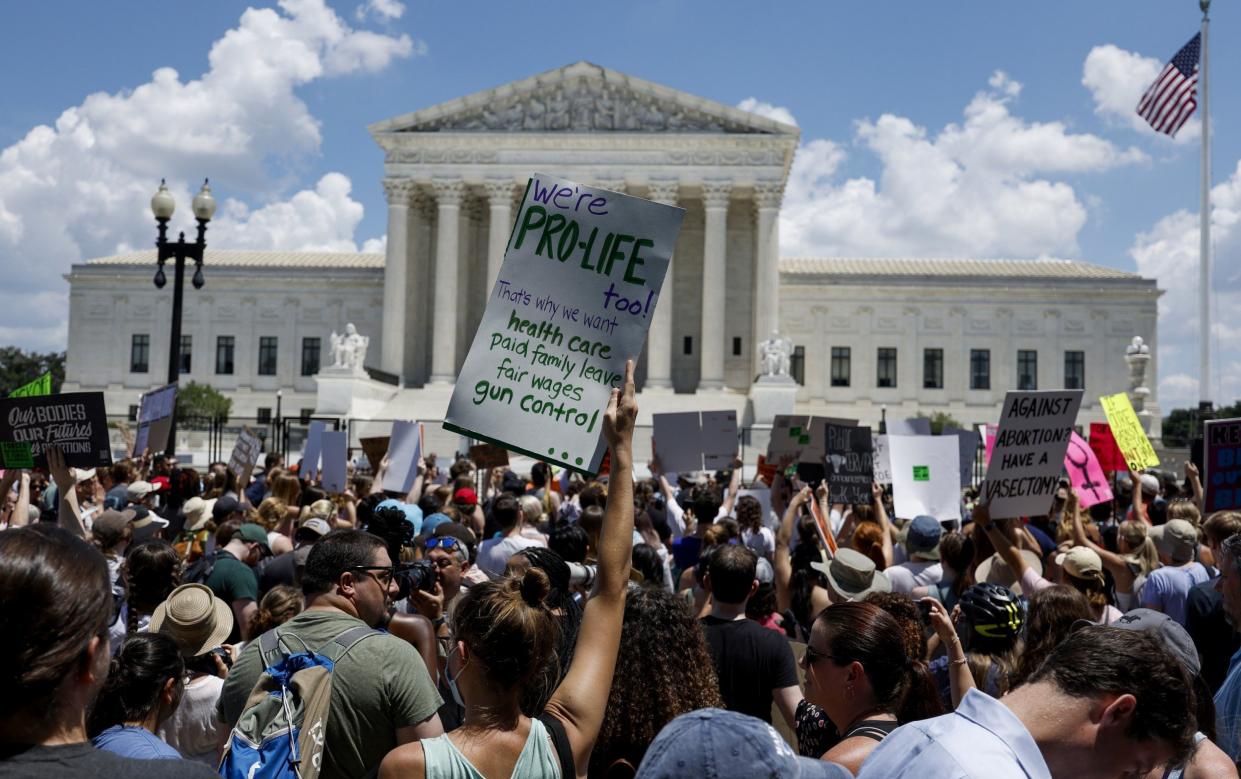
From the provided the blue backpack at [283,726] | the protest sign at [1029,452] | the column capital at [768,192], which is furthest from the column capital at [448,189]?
the blue backpack at [283,726]

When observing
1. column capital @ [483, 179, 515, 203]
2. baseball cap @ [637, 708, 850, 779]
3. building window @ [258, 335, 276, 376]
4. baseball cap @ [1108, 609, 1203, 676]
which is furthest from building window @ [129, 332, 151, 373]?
baseball cap @ [637, 708, 850, 779]

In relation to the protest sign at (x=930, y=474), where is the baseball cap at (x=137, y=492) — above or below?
below

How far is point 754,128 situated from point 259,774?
5008cm

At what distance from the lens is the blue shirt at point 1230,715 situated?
4363mm

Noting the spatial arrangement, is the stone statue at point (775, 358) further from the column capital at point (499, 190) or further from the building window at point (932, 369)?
the building window at point (932, 369)

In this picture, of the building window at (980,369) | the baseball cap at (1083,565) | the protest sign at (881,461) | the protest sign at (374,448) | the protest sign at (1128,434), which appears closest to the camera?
the baseball cap at (1083,565)

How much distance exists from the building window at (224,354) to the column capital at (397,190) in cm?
1535

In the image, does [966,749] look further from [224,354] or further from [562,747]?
[224,354]

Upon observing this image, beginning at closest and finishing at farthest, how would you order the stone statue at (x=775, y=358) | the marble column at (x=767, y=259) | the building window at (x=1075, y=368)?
the stone statue at (x=775, y=358), the marble column at (x=767, y=259), the building window at (x=1075, y=368)

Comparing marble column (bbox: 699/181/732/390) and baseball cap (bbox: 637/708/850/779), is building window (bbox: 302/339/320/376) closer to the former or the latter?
marble column (bbox: 699/181/732/390)

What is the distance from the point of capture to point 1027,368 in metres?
58.3

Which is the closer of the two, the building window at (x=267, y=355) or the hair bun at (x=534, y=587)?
the hair bun at (x=534, y=587)

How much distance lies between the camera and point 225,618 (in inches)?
193

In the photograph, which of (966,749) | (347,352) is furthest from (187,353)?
(966,749)
